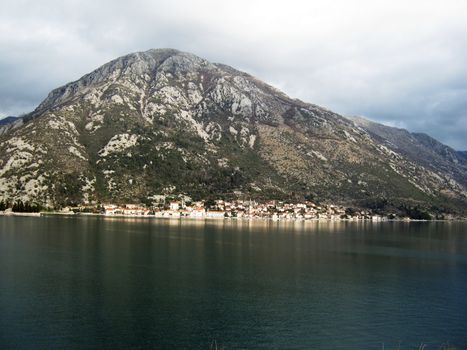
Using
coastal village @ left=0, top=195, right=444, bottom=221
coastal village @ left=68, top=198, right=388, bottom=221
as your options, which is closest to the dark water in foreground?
coastal village @ left=0, top=195, right=444, bottom=221

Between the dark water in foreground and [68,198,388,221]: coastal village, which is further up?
[68,198,388,221]: coastal village

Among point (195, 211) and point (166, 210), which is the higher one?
point (166, 210)

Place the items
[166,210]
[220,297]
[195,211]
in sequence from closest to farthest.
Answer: [220,297], [166,210], [195,211]

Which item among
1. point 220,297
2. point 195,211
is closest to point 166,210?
point 195,211

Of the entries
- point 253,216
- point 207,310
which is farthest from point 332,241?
point 253,216

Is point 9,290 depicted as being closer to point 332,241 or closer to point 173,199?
point 332,241

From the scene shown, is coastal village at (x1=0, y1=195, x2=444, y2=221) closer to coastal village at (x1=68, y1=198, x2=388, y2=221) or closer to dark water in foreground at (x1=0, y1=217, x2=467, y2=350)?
coastal village at (x1=68, y1=198, x2=388, y2=221)

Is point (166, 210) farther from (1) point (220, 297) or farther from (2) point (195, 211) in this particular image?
(1) point (220, 297)

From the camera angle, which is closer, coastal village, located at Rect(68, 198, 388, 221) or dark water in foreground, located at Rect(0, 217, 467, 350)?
dark water in foreground, located at Rect(0, 217, 467, 350)

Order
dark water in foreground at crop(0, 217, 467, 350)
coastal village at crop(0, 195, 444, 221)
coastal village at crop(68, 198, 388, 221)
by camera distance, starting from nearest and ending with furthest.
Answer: dark water in foreground at crop(0, 217, 467, 350) < coastal village at crop(0, 195, 444, 221) < coastal village at crop(68, 198, 388, 221)
